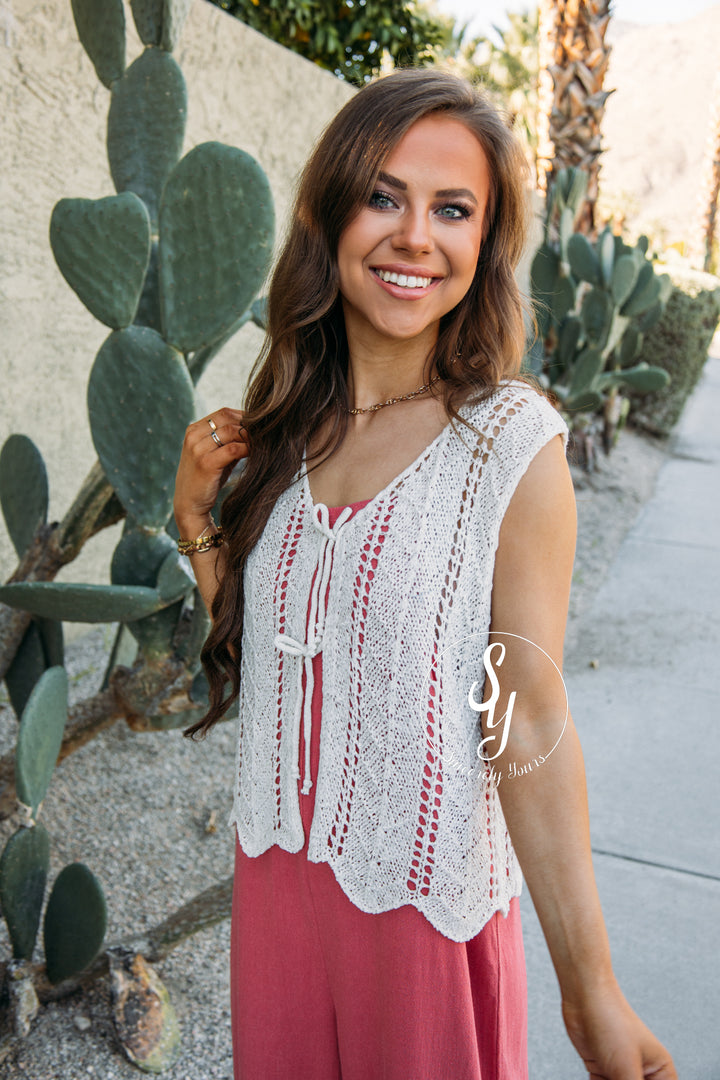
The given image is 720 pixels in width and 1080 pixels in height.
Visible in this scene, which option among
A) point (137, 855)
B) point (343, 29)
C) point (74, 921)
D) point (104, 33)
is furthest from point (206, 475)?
point (343, 29)

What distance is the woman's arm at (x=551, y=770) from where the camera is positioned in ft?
3.54

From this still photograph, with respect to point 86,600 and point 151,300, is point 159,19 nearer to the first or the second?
point 151,300

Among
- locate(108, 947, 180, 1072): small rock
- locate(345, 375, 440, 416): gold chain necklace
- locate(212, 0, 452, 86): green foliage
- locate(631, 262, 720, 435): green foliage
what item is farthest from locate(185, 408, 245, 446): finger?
locate(631, 262, 720, 435): green foliage

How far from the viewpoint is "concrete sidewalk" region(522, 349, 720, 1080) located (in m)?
2.41

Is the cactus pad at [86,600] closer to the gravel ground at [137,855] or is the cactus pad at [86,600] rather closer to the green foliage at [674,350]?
the gravel ground at [137,855]

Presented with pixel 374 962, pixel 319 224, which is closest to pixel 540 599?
pixel 374 962

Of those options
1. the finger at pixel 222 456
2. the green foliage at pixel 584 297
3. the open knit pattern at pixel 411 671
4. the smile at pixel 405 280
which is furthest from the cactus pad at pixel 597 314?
the open knit pattern at pixel 411 671

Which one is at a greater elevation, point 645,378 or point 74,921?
point 645,378

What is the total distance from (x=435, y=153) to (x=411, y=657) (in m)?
0.67

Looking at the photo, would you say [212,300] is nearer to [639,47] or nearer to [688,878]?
[688,878]

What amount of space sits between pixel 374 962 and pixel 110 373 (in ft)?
4.43

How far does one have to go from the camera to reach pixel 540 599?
Answer: 1130mm

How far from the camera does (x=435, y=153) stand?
1.28 metres

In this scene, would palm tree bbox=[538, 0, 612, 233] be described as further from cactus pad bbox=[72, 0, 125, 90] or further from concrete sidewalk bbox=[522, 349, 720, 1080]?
cactus pad bbox=[72, 0, 125, 90]
